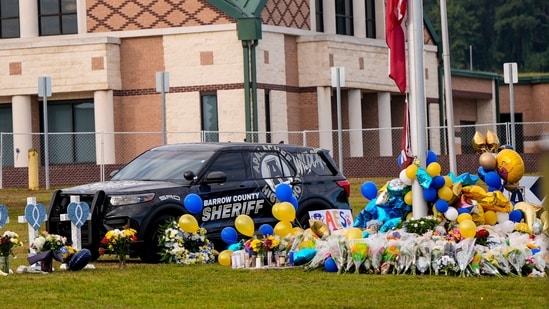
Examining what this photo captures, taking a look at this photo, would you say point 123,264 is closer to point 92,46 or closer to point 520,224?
point 520,224

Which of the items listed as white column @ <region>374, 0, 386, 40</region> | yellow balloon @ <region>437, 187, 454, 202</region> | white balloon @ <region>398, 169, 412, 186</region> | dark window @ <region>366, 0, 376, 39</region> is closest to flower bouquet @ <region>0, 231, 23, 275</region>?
white balloon @ <region>398, 169, 412, 186</region>

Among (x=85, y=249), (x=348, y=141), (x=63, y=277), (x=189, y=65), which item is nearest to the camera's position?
(x=63, y=277)

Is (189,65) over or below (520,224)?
over

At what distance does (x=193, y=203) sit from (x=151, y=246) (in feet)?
2.79

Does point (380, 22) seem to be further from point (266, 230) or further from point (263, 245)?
point (263, 245)

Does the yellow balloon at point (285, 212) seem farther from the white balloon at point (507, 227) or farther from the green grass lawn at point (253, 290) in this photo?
the white balloon at point (507, 227)

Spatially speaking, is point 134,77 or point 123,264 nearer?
point 123,264

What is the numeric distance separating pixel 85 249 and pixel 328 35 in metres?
29.2

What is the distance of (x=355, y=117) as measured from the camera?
48.5 m

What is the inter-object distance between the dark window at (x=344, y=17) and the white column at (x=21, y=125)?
1099cm

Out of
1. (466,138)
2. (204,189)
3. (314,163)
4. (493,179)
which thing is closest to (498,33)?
(466,138)

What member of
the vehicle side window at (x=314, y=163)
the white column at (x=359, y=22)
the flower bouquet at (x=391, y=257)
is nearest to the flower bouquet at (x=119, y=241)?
the flower bouquet at (x=391, y=257)

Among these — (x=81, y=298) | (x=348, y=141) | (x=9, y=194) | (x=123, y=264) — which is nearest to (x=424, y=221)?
(x=123, y=264)

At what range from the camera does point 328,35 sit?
153 ft
